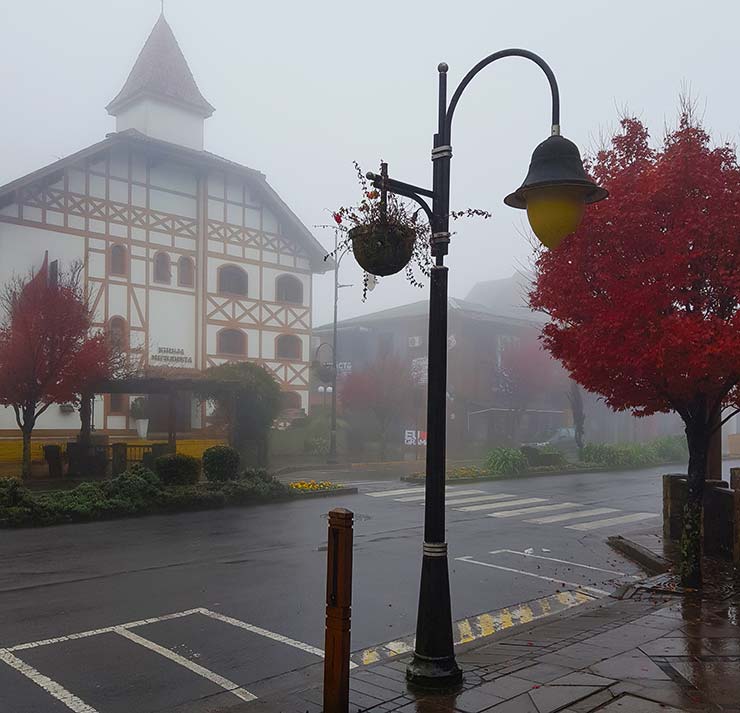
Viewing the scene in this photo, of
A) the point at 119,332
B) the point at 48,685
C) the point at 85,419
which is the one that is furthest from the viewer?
the point at 119,332

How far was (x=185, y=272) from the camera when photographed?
34.9 m

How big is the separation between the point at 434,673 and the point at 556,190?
134 inches

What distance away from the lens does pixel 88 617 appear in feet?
24.9

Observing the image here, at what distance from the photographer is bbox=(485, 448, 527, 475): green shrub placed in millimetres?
26578

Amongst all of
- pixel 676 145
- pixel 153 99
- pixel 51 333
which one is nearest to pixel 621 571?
pixel 676 145

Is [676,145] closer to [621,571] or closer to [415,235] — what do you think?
[415,235]

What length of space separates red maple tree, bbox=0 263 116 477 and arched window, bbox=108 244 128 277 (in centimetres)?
1218

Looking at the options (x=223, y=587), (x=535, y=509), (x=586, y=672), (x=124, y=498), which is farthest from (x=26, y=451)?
(x=586, y=672)

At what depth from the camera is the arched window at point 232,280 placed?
36.1 m

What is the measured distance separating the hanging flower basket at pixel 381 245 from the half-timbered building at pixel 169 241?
2459cm

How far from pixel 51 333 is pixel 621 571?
14785 millimetres

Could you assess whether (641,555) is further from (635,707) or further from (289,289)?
(289,289)

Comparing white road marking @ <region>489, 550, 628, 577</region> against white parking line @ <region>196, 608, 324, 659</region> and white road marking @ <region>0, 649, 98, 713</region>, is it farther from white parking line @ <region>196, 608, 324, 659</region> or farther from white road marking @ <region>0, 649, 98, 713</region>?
white road marking @ <region>0, 649, 98, 713</region>

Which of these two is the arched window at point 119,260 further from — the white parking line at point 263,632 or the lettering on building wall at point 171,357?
the white parking line at point 263,632
